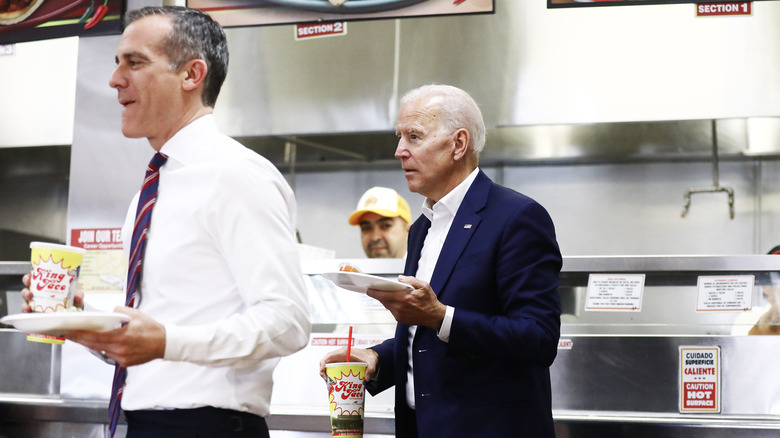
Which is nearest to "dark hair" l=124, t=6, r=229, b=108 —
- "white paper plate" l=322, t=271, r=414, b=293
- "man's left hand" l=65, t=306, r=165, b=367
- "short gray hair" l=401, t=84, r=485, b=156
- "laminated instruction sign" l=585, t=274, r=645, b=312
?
"white paper plate" l=322, t=271, r=414, b=293

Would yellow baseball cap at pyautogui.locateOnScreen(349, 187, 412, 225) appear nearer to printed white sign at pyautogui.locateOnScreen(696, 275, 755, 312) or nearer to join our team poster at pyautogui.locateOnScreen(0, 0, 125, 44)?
join our team poster at pyautogui.locateOnScreen(0, 0, 125, 44)

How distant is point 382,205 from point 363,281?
264 cm

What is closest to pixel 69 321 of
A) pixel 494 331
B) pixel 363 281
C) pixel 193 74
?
pixel 193 74

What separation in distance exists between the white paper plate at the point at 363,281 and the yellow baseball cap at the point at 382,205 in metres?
2.56

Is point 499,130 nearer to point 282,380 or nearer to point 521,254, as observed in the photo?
point 282,380

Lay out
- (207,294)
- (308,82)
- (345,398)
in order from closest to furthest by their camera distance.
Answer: (207,294) < (345,398) < (308,82)

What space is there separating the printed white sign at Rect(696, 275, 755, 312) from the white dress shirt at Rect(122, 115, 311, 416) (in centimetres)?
180

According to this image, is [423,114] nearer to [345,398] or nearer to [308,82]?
[345,398]

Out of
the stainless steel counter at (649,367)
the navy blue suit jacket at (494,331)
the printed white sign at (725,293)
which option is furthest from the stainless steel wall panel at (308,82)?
the navy blue suit jacket at (494,331)

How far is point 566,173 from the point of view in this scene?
523 centimetres

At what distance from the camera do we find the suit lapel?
2141 mm

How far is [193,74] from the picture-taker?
1737 millimetres

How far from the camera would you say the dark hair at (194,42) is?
171cm

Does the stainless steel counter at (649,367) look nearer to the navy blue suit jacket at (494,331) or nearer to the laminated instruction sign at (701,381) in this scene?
the laminated instruction sign at (701,381)
